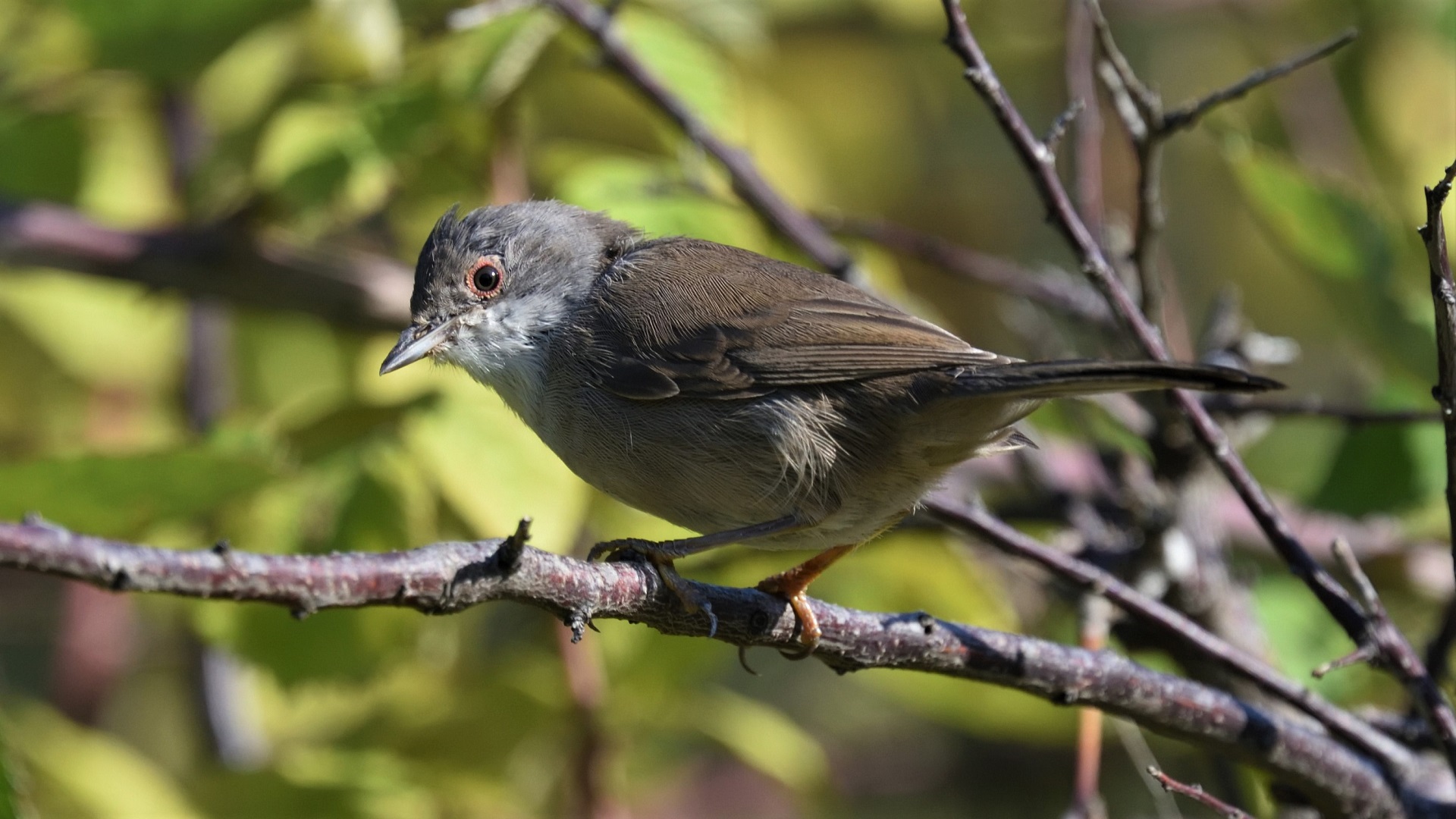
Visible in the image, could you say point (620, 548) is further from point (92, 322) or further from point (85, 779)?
point (92, 322)

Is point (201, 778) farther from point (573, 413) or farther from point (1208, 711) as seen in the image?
point (1208, 711)

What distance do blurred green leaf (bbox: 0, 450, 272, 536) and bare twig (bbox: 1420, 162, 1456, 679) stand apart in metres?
2.01

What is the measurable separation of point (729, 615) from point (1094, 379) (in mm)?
726

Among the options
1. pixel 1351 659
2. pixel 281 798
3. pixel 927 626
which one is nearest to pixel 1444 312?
pixel 1351 659

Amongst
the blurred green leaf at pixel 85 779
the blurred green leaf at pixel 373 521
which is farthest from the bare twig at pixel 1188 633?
the blurred green leaf at pixel 85 779

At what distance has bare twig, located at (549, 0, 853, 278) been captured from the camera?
10.4 feet

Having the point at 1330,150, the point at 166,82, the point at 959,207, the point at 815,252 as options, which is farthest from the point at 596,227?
the point at 1330,150

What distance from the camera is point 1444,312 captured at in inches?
80.5

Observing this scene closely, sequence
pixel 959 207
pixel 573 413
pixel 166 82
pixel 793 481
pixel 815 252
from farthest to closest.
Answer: pixel 959 207
pixel 166 82
pixel 815 252
pixel 573 413
pixel 793 481

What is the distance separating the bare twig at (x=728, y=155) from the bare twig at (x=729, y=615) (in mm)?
1174

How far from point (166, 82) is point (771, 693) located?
12.9 ft

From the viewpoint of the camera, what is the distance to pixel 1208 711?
7.98 ft

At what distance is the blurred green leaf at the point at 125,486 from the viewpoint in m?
2.44

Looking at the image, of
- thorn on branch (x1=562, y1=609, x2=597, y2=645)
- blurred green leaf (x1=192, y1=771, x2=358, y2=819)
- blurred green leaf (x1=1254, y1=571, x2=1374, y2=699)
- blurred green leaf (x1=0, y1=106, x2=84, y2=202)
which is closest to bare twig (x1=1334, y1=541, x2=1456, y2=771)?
blurred green leaf (x1=1254, y1=571, x2=1374, y2=699)
